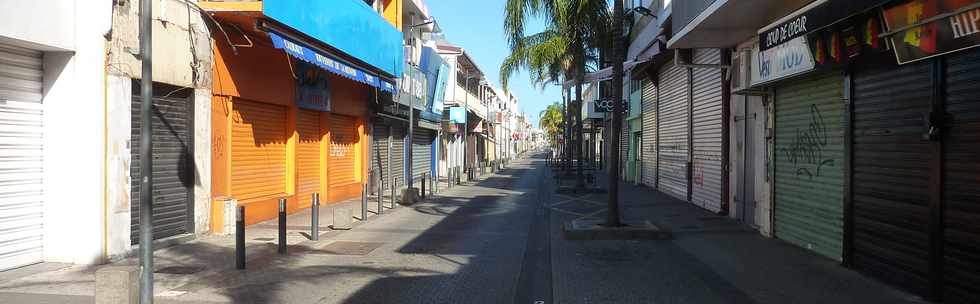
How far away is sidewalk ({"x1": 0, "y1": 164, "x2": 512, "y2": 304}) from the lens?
23.1ft

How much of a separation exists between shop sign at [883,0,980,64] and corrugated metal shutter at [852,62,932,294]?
0.34 m

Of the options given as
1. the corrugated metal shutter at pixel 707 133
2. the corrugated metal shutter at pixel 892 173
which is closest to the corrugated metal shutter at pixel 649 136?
the corrugated metal shutter at pixel 707 133

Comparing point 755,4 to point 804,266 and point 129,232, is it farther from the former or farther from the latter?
point 129,232

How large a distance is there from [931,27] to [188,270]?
8.42 metres

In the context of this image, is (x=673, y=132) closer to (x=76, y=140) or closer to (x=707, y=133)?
(x=707, y=133)

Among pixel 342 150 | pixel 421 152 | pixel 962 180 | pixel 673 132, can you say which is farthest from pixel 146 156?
pixel 421 152

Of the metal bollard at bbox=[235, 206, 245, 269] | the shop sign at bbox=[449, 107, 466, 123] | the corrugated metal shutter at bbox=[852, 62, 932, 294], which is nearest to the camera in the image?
the corrugated metal shutter at bbox=[852, 62, 932, 294]

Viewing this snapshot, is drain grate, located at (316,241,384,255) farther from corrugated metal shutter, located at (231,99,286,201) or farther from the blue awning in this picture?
the blue awning

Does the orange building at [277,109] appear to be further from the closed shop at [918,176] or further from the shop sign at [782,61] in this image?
the closed shop at [918,176]

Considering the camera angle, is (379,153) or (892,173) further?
(379,153)

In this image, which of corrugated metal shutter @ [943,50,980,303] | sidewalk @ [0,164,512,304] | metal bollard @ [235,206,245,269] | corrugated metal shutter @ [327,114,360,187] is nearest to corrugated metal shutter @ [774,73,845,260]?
corrugated metal shutter @ [943,50,980,303]

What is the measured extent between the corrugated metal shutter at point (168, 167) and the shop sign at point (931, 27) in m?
9.30

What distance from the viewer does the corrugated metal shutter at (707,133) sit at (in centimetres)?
1488

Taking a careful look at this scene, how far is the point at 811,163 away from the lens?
9500 mm
